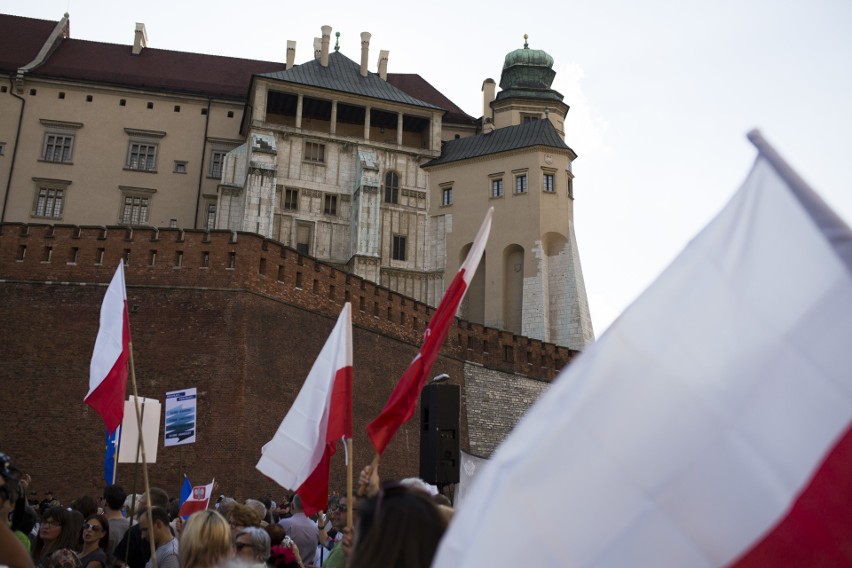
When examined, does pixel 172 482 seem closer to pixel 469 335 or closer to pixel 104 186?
pixel 469 335

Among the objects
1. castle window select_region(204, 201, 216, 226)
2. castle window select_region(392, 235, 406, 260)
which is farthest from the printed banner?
castle window select_region(204, 201, 216, 226)

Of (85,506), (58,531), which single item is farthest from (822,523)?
(85,506)

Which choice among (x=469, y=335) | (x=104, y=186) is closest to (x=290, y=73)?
(x=104, y=186)

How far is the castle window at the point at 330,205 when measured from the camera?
141 ft

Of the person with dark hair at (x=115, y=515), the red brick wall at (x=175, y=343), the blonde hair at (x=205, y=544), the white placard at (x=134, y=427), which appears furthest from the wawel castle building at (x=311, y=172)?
the blonde hair at (x=205, y=544)

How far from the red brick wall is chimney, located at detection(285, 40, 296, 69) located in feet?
79.8

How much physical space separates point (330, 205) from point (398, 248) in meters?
3.83

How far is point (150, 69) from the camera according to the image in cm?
4703

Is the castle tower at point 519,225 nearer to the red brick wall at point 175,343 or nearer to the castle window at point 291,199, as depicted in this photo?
the castle window at point 291,199

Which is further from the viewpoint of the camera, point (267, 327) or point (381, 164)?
point (381, 164)

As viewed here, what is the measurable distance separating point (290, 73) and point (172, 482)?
27.3m

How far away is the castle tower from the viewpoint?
40.5 metres

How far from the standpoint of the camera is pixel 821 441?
251 cm

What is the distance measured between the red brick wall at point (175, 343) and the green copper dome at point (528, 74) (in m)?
25.7
